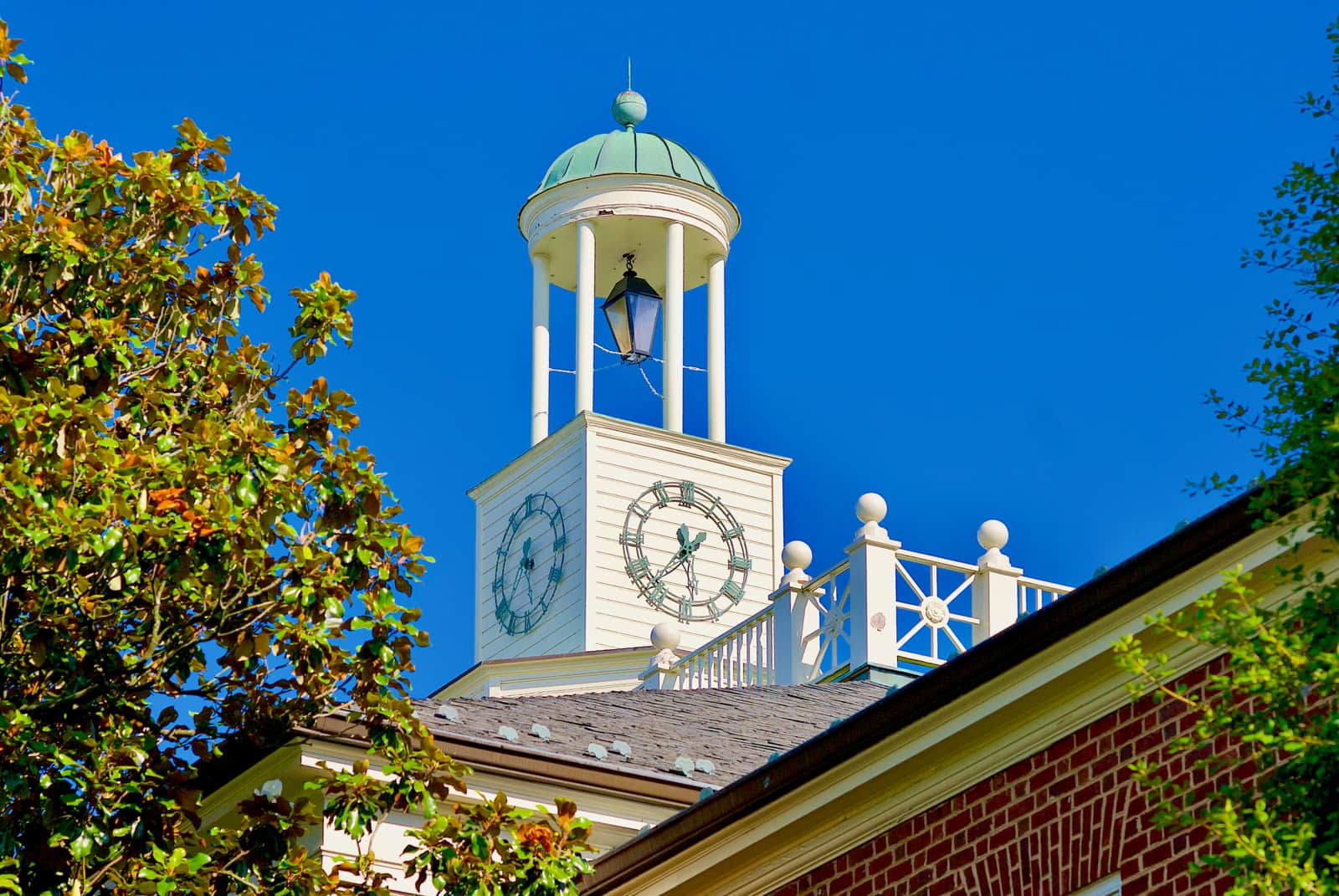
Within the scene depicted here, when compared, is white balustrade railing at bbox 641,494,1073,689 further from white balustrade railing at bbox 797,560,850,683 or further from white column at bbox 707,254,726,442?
white column at bbox 707,254,726,442

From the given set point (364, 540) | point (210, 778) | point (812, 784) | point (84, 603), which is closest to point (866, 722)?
point (812, 784)

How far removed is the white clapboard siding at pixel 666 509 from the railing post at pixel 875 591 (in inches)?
529

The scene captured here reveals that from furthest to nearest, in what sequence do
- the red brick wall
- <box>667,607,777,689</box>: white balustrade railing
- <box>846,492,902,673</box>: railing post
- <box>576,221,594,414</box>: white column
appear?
<box>576,221,594,414</box>: white column
<box>667,607,777,689</box>: white balustrade railing
<box>846,492,902,673</box>: railing post
the red brick wall

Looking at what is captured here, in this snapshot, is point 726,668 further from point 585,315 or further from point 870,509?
point 585,315

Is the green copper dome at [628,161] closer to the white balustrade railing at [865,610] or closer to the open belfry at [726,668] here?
the open belfry at [726,668]

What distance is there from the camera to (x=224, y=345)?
13.9 meters

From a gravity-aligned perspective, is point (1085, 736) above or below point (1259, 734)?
above

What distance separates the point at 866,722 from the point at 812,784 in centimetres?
68

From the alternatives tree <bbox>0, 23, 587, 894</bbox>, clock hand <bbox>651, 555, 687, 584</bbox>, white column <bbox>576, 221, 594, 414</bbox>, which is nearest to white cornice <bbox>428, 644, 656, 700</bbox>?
clock hand <bbox>651, 555, 687, 584</bbox>

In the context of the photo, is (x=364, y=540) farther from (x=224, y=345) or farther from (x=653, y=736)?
(x=653, y=736)

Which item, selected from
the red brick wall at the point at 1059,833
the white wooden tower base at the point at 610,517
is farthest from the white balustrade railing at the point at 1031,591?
the white wooden tower base at the point at 610,517

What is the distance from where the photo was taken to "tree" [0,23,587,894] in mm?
12531

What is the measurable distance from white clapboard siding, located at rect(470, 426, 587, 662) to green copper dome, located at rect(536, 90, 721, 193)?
369 cm

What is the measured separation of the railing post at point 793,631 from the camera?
75.4 ft
